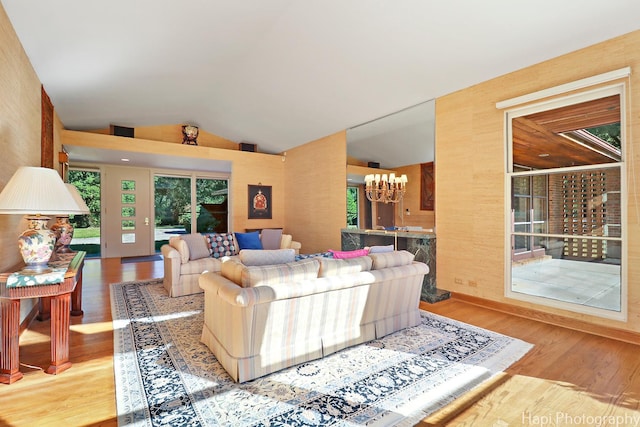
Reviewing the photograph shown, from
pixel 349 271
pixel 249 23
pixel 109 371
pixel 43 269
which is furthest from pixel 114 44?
pixel 349 271

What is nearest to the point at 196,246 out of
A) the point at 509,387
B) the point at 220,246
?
the point at 220,246

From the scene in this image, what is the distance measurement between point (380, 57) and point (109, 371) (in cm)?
423

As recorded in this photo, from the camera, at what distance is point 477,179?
413 cm

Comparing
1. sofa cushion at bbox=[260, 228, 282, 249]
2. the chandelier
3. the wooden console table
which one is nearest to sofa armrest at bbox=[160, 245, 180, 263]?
sofa cushion at bbox=[260, 228, 282, 249]

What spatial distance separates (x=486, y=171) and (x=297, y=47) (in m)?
2.99

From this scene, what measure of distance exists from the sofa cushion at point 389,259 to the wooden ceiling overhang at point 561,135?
6.43 feet

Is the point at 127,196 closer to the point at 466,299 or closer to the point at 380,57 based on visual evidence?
the point at 380,57

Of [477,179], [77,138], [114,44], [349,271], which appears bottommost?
[349,271]

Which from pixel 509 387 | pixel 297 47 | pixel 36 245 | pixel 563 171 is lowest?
pixel 509 387

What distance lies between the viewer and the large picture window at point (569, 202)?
308 centimetres

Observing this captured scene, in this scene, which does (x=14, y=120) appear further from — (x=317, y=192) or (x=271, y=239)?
(x=317, y=192)

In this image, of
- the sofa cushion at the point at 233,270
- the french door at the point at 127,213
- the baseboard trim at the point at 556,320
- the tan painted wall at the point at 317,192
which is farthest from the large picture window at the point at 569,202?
the french door at the point at 127,213

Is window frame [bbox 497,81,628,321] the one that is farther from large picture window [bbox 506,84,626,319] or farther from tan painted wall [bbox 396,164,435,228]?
tan painted wall [bbox 396,164,435,228]

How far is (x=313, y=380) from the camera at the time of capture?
2.20 m
